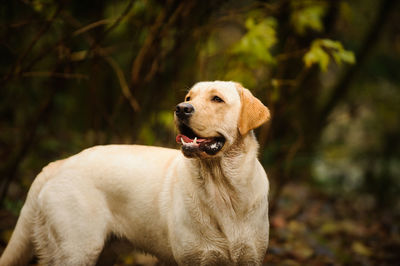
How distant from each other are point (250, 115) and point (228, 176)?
491 mm

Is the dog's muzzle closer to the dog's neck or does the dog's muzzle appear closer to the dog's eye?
the dog's eye

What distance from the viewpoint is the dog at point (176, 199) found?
8.62 feet

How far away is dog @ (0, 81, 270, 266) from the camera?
2627mm

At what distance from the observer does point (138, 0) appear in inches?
173

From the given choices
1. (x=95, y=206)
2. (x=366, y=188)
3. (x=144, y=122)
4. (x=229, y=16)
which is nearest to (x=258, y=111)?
(x=95, y=206)

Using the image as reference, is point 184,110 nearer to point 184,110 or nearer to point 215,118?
point 184,110

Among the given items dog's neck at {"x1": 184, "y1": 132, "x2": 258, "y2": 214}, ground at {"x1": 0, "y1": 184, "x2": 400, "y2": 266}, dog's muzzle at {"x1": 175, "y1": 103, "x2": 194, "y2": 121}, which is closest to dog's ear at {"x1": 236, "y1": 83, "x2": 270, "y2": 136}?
dog's neck at {"x1": 184, "y1": 132, "x2": 258, "y2": 214}

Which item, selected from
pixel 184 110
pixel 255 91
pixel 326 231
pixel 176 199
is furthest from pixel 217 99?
pixel 326 231

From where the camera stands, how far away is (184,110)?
252 cm

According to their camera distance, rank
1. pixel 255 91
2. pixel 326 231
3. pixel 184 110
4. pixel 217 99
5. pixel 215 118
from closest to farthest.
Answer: pixel 184 110
pixel 215 118
pixel 217 99
pixel 255 91
pixel 326 231

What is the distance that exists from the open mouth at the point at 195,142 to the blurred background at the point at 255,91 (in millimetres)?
1342

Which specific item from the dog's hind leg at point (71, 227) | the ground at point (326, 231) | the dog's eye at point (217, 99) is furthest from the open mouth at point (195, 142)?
the ground at point (326, 231)

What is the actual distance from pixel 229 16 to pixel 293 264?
317 cm

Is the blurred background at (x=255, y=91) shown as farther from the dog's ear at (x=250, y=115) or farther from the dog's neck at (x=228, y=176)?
the dog's ear at (x=250, y=115)
